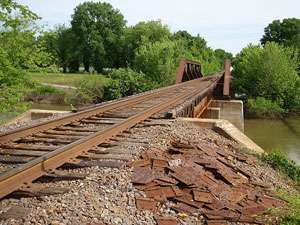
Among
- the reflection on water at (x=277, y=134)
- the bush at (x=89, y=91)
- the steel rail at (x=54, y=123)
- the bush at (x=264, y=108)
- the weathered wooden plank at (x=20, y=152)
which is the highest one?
the steel rail at (x=54, y=123)

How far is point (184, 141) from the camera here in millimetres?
7797

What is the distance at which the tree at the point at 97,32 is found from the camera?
76.8 meters

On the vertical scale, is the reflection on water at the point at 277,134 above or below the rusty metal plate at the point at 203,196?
below

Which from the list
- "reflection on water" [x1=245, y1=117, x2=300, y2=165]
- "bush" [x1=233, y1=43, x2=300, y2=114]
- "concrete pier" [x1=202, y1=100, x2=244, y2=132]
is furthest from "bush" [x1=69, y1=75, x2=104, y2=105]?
"concrete pier" [x1=202, y1=100, x2=244, y2=132]

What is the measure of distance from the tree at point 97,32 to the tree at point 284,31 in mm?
27965

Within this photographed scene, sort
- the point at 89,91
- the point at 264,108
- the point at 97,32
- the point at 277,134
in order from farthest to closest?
the point at 97,32 < the point at 264,108 < the point at 89,91 < the point at 277,134

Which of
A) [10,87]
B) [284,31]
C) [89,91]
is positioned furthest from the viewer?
[284,31]

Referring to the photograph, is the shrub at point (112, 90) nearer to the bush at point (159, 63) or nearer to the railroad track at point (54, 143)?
the bush at point (159, 63)

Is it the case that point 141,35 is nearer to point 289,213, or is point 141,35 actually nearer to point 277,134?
point 277,134

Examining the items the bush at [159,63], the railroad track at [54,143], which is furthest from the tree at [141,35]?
the railroad track at [54,143]

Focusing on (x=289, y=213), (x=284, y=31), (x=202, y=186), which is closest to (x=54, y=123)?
(x=202, y=186)

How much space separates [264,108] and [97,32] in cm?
4003

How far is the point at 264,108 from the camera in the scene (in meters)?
45.6

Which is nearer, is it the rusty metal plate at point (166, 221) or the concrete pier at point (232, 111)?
the rusty metal plate at point (166, 221)
